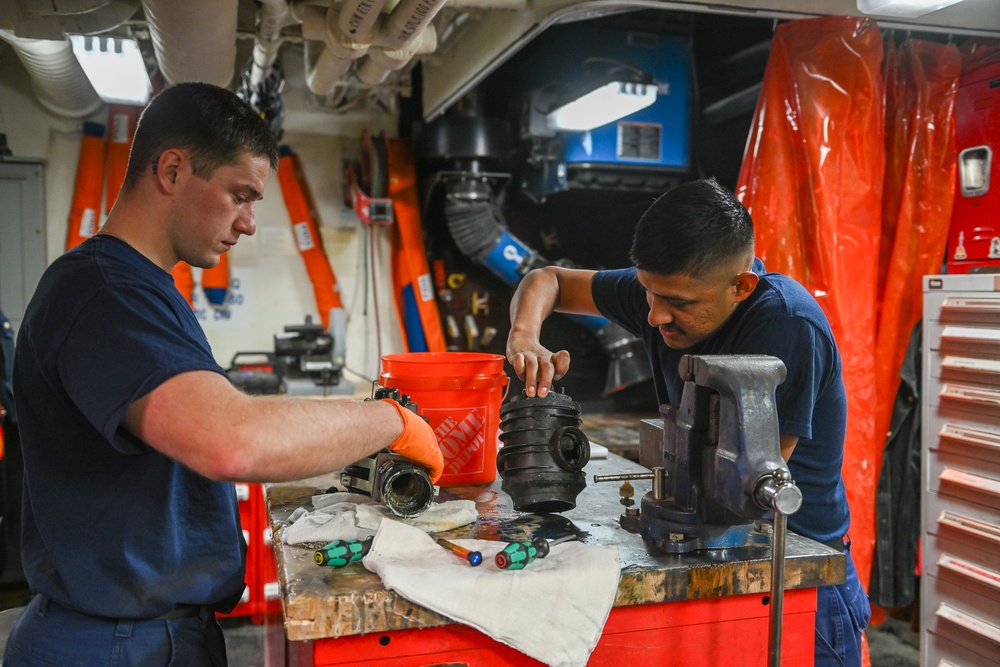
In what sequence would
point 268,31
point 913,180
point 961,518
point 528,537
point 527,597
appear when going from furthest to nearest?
1. point 913,180
2. point 961,518
3. point 268,31
4. point 528,537
5. point 527,597

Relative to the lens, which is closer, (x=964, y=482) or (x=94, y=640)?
(x=94, y=640)

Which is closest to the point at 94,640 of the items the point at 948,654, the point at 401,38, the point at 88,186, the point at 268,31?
the point at 401,38

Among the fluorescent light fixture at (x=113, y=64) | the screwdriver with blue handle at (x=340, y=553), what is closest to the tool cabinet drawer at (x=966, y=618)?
the screwdriver with blue handle at (x=340, y=553)

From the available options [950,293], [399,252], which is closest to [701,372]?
[950,293]

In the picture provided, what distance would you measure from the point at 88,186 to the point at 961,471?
4.21m

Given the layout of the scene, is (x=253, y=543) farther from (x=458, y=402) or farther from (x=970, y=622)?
(x=970, y=622)

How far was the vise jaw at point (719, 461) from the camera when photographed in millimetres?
1193

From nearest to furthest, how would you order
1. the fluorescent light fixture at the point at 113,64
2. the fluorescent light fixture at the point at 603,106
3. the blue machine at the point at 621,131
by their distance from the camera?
the fluorescent light fixture at the point at 113,64 < the fluorescent light fixture at the point at 603,106 < the blue machine at the point at 621,131

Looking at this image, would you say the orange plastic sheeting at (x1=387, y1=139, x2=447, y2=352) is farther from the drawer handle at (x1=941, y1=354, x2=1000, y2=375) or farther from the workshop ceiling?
the drawer handle at (x1=941, y1=354, x2=1000, y2=375)

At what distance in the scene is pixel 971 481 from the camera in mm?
2752

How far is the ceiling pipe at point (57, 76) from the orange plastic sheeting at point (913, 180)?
3.20 metres

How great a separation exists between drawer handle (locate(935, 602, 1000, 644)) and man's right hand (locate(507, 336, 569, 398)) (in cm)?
205

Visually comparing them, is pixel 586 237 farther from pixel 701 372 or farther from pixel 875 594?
pixel 701 372

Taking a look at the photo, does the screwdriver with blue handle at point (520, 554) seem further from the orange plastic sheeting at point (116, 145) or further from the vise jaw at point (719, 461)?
the orange plastic sheeting at point (116, 145)
